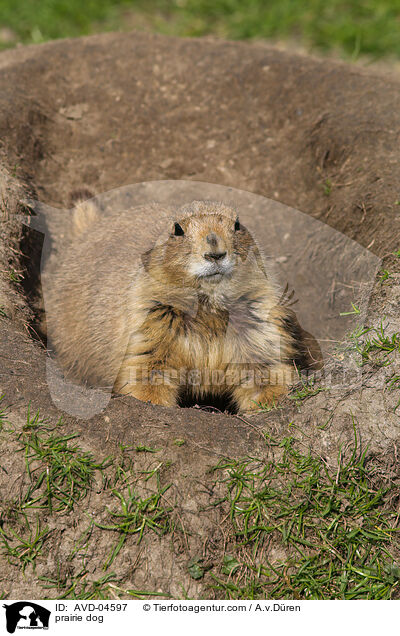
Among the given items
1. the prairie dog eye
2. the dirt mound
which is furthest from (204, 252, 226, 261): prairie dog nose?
the dirt mound

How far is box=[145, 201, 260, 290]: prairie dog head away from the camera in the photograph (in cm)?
380

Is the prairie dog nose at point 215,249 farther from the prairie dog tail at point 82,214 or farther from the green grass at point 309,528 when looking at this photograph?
the prairie dog tail at point 82,214

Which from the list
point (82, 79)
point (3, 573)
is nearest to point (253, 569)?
point (3, 573)

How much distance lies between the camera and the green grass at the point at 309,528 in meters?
3.15

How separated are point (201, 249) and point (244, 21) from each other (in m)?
6.96

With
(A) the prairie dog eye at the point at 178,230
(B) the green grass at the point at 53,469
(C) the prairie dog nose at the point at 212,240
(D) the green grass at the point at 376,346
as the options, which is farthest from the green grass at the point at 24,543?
(D) the green grass at the point at 376,346

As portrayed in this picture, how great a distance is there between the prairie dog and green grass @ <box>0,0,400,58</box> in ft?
19.4

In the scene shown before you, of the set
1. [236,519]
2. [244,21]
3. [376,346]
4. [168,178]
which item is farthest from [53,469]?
[244,21]

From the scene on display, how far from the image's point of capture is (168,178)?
6.62 m

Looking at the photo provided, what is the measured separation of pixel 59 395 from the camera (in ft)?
12.1

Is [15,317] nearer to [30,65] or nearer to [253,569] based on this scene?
[253,569]
